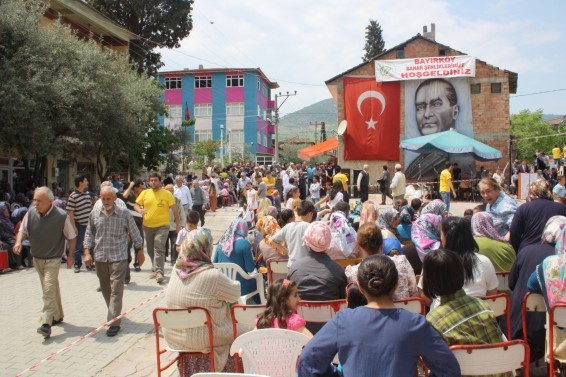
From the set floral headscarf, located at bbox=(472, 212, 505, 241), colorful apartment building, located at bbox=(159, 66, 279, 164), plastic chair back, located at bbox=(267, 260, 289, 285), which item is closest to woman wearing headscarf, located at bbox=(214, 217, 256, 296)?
plastic chair back, located at bbox=(267, 260, 289, 285)

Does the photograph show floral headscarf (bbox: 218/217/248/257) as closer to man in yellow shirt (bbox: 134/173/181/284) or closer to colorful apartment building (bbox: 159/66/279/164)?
man in yellow shirt (bbox: 134/173/181/284)

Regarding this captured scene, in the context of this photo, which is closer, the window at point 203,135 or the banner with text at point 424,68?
the banner with text at point 424,68

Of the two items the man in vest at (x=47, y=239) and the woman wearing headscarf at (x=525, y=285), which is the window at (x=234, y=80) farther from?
the woman wearing headscarf at (x=525, y=285)

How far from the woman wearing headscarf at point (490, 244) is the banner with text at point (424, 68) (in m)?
22.8

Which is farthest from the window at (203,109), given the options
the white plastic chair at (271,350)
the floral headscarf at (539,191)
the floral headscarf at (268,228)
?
the white plastic chair at (271,350)

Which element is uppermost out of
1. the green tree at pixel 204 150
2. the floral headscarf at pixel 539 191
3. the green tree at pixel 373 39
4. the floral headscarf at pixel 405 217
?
the green tree at pixel 373 39

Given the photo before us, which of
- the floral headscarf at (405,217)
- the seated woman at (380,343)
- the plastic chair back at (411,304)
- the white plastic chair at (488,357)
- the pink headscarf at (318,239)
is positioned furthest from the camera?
the floral headscarf at (405,217)

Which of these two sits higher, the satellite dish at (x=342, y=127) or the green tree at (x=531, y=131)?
the green tree at (x=531, y=131)

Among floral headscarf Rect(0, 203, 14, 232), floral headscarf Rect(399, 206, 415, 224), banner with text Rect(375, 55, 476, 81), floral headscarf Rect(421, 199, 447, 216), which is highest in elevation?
banner with text Rect(375, 55, 476, 81)

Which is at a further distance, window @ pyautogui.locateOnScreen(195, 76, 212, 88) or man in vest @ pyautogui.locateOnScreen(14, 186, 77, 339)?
window @ pyautogui.locateOnScreen(195, 76, 212, 88)

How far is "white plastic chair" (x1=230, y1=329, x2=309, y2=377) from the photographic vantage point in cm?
354

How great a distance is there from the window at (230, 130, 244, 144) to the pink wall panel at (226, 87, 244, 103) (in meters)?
3.61

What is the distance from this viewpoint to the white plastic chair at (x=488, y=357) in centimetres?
304

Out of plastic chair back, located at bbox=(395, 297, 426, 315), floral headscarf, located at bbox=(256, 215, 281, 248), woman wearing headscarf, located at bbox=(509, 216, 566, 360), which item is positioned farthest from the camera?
floral headscarf, located at bbox=(256, 215, 281, 248)
